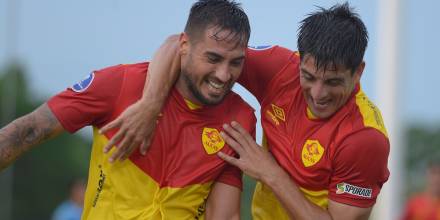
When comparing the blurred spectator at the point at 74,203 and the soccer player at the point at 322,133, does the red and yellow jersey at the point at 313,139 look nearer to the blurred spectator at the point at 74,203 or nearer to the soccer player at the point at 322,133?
the soccer player at the point at 322,133

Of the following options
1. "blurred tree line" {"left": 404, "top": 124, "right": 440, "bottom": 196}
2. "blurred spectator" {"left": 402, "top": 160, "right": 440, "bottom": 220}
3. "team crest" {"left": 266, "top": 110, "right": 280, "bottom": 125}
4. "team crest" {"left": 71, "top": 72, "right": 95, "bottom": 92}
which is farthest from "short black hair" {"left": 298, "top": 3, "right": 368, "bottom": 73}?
"blurred tree line" {"left": 404, "top": 124, "right": 440, "bottom": 196}

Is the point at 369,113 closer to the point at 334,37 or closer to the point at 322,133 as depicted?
the point at 322,133

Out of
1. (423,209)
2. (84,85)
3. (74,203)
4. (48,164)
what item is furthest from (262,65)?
(48,164)

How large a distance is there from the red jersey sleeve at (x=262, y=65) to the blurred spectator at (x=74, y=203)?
5891 mm

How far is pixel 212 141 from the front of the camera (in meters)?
4.87

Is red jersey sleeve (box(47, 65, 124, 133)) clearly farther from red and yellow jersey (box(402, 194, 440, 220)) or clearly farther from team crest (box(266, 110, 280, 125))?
red and yellow jersey (box(402, 194, 440, 220))

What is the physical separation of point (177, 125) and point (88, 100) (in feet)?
1.58

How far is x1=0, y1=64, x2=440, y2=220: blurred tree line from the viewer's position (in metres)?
11.1

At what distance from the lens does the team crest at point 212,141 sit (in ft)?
15.9

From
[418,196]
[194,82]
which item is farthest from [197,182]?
[418,196]

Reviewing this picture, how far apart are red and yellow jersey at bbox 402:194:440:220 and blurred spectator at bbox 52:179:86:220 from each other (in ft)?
11.8

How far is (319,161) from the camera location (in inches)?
189

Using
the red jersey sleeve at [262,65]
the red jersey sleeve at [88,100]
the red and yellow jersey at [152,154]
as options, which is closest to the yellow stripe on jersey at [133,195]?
the red and yellow jersey at [152,154]

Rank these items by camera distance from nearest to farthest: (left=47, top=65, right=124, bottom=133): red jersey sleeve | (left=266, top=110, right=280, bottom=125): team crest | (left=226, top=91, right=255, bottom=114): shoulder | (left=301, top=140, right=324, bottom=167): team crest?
1. (left=47, top=65, right=124, bottom=133): red jersey sleeve
2. (left=301, top=140, right=324, bottom=167): team crest
3. (left=226, top=91, right=255, bottom=114): shoulder
4. (left=266, top=110, right=280, bottom=125): team crest
